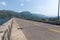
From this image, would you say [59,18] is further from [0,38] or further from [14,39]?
[0,38]

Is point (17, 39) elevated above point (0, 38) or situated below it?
below

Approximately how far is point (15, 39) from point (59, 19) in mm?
23836

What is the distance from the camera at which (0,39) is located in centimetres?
341

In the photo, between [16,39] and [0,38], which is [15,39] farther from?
[0,38]

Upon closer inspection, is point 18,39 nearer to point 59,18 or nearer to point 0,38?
point 0,38

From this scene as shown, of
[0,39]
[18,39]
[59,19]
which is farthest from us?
[59,19]

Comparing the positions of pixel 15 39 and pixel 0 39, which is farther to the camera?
pixel 15 39

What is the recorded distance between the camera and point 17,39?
790 cm

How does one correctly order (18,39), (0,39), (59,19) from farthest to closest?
(59,19) → (18,39) → (0,39)

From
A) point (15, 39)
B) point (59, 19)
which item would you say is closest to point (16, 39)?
point (15, 39)

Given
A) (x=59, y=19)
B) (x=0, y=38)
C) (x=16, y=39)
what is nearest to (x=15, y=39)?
(x=16, y=39)

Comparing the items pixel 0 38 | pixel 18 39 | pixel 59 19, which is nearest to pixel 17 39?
pixel 18 39

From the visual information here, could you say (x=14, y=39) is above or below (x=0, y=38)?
below

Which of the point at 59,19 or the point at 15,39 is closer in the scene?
the point at 15,39
